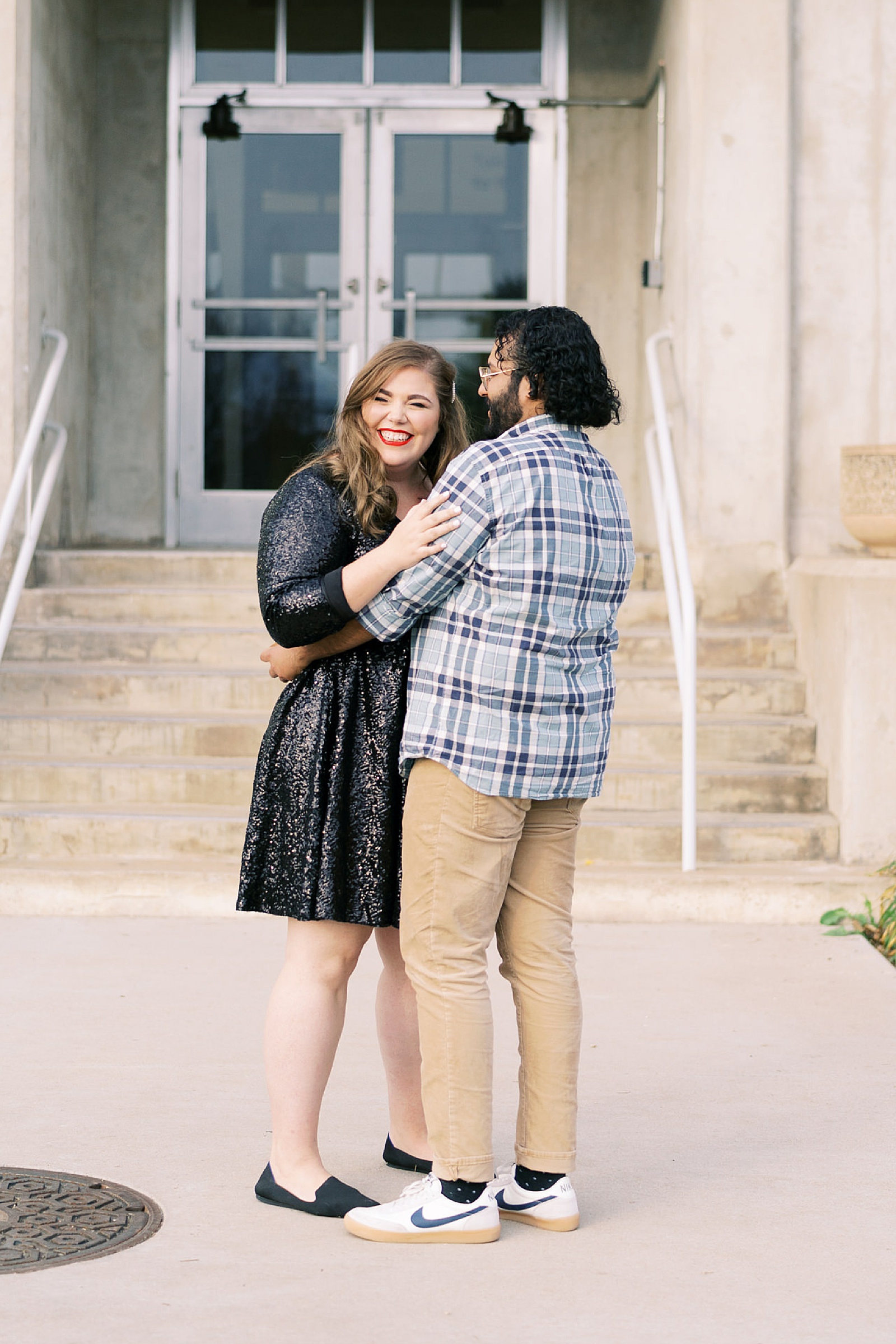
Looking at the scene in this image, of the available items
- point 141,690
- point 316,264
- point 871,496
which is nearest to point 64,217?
point 316,264

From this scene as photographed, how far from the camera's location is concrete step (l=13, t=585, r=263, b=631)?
7.14 meters

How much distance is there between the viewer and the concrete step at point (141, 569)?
746cm

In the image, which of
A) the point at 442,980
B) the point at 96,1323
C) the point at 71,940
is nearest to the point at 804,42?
the point at 71,940

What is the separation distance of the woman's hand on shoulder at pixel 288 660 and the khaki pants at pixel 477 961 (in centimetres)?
33

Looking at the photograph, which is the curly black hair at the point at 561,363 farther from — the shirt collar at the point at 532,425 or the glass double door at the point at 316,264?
the glass double door at the point at 316,264

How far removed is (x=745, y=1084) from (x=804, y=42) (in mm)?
4965

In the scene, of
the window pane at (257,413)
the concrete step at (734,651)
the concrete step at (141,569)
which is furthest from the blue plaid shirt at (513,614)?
the window pane at (257,413)

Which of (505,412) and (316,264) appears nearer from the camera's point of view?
(505,412)

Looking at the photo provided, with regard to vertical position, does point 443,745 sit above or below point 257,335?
below

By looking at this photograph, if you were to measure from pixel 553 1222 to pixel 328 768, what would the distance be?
3.07 ft

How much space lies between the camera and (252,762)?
20.7ft

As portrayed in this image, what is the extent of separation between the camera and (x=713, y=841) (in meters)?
5.89

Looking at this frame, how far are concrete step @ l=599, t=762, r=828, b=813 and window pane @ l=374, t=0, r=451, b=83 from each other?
185 inches

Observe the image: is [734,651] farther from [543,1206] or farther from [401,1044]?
[543,1206]
